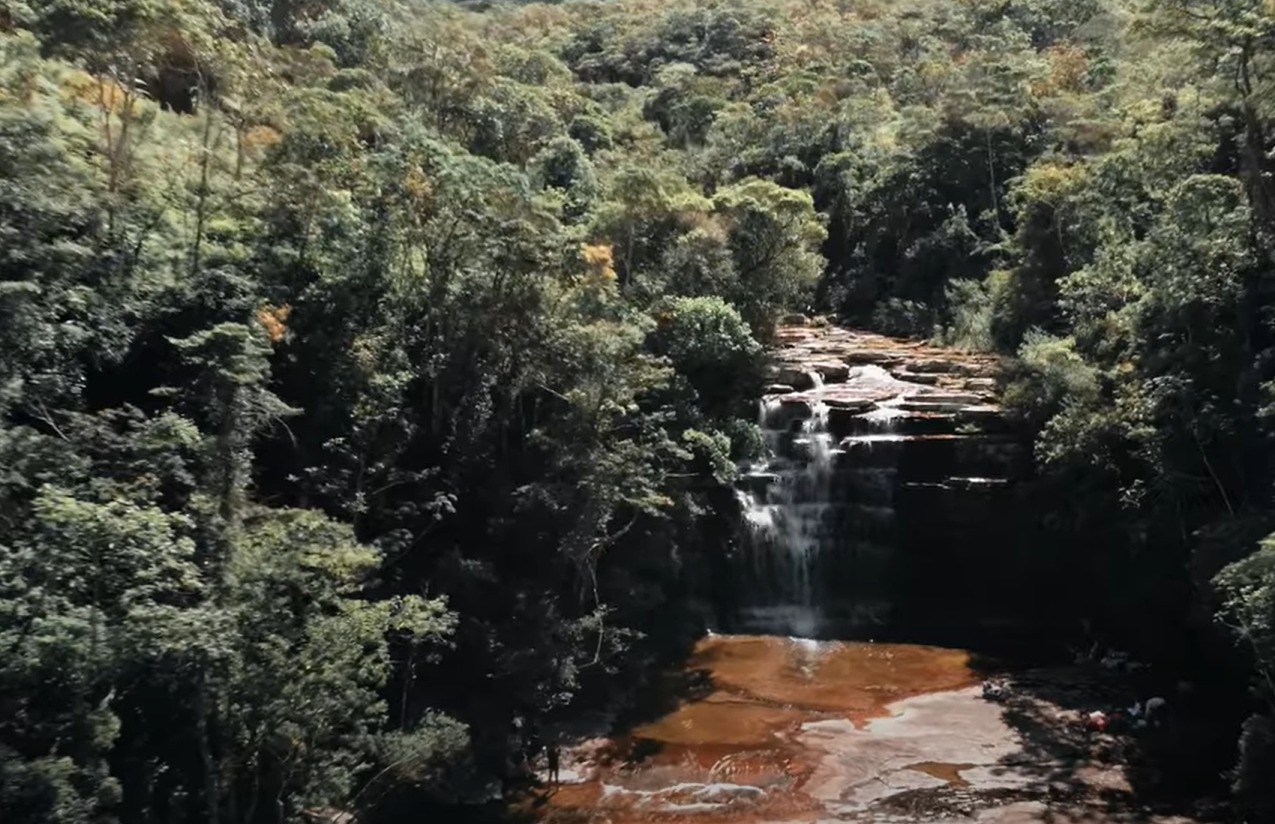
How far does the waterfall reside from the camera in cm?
2162

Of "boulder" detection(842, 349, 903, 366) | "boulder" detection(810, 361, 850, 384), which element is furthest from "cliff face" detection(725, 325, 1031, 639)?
"boulder" detection(842, 349, 903, 366)

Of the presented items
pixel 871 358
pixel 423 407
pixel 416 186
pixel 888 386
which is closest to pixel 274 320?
pixel 423 407

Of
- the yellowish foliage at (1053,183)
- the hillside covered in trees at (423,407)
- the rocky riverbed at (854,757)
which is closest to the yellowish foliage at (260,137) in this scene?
the hillside covered in trees at (423,407)

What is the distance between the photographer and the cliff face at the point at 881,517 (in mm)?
21016

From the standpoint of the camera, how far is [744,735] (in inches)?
647

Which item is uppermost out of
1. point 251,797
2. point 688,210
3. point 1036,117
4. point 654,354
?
point 1036,117

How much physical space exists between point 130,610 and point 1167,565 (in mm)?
17259

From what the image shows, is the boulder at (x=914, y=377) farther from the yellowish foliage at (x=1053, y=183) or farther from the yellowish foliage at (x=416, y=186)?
the yellowish foliage at (x=416, y=186)

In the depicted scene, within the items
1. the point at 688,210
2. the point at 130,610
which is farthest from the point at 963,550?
the point at 130,610

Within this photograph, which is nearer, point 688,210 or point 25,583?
point 25,583

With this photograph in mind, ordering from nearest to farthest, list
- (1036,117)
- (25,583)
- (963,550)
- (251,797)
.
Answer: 1. (25,583)
2. (251,797)
3. (963,550)
4. (1036,117)

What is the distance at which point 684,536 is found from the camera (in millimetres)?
19953

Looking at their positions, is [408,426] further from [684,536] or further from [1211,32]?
[1211,32]

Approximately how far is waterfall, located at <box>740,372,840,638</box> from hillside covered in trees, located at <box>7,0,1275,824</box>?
110cm
